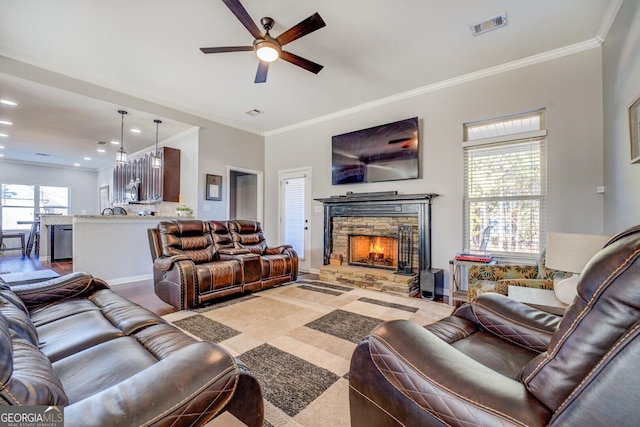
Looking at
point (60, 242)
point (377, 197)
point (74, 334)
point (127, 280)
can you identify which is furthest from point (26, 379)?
point (60, 242)

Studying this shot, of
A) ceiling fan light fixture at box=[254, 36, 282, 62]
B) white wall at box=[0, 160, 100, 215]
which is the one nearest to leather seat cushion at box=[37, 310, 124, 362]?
ceiling fan light fixture at box=[254, 36, 282, 62]

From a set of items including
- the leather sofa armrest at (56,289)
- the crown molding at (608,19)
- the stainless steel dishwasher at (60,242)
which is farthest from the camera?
the stainless steel dishwasher at (60,242)

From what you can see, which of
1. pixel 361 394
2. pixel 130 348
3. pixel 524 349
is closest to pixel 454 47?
pixel 524 349

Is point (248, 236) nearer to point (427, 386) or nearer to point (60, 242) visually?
point (427, 386)

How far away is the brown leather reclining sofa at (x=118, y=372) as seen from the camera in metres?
0.65

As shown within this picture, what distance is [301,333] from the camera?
2.50 m

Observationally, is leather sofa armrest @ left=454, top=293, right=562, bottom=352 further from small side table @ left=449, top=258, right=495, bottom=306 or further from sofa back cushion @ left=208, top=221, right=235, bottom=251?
sofa back cushion @ left=208, top=221, right=235, bottom=251

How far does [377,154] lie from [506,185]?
1853 mm

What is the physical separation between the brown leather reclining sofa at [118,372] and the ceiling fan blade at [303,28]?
2.52m

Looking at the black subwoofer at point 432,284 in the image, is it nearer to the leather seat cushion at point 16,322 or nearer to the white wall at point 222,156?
the leather seat cushion at point 16,322

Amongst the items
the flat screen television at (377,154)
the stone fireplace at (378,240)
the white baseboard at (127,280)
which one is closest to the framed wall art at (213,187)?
the white baseboard at (127,280)

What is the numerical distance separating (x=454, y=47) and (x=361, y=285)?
130 inches

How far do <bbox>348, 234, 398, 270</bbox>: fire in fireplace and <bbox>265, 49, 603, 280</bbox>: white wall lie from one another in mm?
701

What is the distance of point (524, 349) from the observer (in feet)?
4.18
